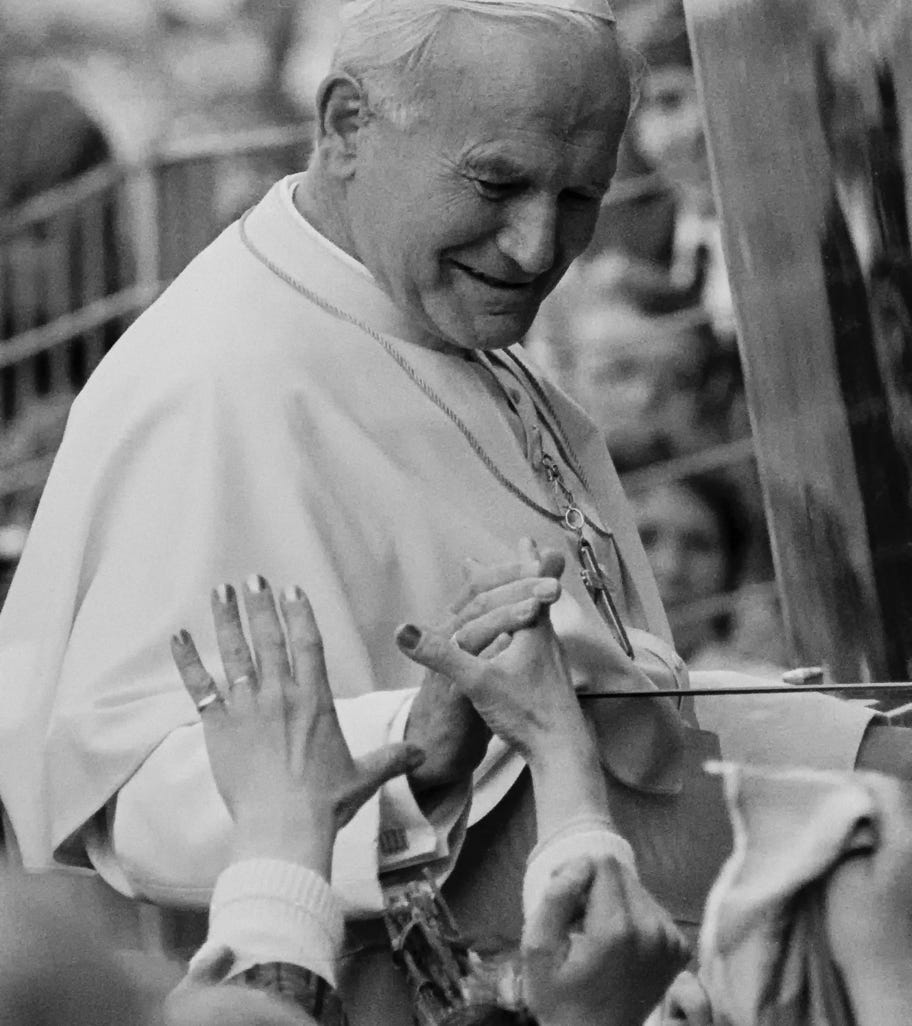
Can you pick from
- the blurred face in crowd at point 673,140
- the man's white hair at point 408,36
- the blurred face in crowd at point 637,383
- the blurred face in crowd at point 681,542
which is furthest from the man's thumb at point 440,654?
the blurred face in crowd at point 637,383

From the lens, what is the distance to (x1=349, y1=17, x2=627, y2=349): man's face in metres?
2.84

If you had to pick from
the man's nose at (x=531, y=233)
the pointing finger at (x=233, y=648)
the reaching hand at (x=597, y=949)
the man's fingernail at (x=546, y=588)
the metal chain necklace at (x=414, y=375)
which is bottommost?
the reaching hand at (x=597, y=949)

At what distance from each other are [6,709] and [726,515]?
3175 millimetres

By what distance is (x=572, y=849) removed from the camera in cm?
231

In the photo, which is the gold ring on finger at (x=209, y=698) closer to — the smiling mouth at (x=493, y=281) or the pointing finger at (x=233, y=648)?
the pointing finger at (x=233, y=648)

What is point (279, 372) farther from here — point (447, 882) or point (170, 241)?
point (170, 241)

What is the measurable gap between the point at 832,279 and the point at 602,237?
9.39 ft

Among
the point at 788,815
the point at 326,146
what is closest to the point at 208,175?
the point at 326,146

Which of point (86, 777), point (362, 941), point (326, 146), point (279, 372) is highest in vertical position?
point (326, 146)

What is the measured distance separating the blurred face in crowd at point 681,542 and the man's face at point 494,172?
261cm

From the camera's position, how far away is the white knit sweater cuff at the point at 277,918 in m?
2.06

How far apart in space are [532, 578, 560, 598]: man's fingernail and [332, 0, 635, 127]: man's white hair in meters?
0.71

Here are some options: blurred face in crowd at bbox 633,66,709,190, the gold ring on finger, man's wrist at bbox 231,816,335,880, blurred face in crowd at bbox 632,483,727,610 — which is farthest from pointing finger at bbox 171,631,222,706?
blurred face in crowd at bbox 633,66,709,190

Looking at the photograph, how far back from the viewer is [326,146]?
9.87 ft
